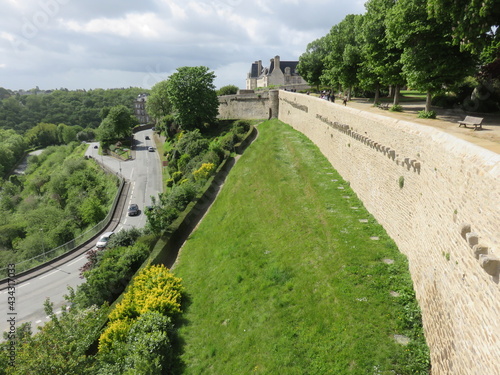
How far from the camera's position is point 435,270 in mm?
7773

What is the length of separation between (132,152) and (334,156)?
164 feet

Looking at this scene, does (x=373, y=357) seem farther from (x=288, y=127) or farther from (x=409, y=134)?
(x=288, y=127)

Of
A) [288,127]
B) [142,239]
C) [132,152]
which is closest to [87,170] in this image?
[132,152]

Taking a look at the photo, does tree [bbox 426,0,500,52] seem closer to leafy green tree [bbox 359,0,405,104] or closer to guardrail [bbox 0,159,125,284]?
leafy green tree [bbox 359,0,405,104]

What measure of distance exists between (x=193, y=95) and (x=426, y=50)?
3770cm

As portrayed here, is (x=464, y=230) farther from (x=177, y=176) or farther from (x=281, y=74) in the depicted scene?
(x=281, y=74)

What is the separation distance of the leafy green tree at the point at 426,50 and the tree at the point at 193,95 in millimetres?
35771

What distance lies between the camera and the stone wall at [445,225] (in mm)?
5160

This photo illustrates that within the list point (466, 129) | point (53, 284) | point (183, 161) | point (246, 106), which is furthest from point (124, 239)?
point (246, 106)

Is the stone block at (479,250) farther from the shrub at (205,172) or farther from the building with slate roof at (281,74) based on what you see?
the building with slate roof at (281,74)

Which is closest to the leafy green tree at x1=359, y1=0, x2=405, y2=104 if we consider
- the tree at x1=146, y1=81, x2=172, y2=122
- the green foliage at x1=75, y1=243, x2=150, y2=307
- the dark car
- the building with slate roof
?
the green foliage at x1=75, y1=243, x2=150, y2=307

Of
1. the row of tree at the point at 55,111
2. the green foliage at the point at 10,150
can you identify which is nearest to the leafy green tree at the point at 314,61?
the green foliage at the point at 10,150

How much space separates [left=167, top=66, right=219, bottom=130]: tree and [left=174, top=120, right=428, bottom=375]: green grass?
1304 inches

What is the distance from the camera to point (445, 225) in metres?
7.36
